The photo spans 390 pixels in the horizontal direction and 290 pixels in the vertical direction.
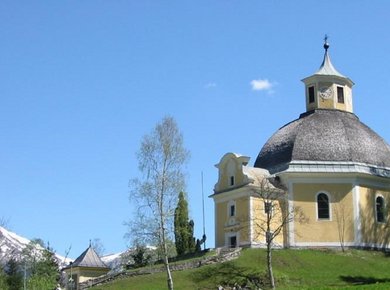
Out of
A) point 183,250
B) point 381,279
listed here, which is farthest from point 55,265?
point 381,279

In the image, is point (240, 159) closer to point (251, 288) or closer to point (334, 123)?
point (334, 123)

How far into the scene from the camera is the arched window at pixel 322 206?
53.6 metres

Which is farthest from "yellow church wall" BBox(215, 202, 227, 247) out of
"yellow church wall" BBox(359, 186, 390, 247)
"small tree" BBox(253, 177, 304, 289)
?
"yellow church wall" BBox(359, 186, 390, 247)

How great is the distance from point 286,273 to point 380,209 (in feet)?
44.3

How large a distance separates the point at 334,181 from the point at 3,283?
23985 mm

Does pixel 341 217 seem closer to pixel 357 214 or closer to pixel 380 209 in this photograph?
pixel 357 214

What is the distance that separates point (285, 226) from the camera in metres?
53.4

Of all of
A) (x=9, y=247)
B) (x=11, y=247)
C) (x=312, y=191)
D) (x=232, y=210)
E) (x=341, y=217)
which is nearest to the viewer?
(x=341, y=217)

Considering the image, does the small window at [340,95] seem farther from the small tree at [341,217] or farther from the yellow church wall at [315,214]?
the small tree at [341,217]

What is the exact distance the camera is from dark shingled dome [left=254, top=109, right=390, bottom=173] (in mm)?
54781

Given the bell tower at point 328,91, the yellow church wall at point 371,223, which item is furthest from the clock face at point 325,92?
the yellow church wall at point 371,223

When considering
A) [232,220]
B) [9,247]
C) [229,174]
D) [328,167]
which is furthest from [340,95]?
[9,247]

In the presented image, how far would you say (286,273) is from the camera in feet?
148

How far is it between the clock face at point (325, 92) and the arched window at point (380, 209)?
947cm
